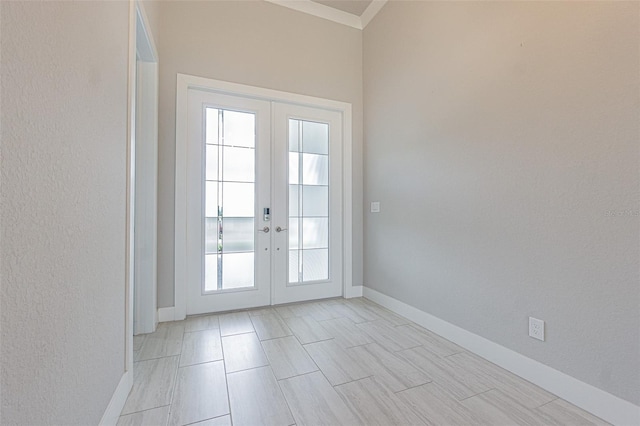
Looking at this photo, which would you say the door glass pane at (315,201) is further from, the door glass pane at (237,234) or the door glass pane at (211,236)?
the door glass pane at (211,236)

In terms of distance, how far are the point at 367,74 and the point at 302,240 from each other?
2.16 metres

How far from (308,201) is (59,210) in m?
2.52

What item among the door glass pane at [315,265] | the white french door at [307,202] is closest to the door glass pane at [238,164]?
the white french door at [307,202]

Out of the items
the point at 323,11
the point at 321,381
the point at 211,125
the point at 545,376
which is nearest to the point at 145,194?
the point at 211,125

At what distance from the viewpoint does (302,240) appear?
3.33 metres

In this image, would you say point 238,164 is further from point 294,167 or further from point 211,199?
point 294,167

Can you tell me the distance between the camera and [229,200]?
9.80ft

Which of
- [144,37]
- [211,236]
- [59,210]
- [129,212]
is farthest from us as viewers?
[211,236]

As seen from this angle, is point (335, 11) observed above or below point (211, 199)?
above

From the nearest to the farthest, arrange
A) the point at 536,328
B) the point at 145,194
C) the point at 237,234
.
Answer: the point at 536,328
the point at 145,194
the point at 237,234

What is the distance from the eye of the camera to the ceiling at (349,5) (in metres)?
3.23

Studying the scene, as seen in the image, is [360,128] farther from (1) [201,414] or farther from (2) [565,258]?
(1) [201,414]

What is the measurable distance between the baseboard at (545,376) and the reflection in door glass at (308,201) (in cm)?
130

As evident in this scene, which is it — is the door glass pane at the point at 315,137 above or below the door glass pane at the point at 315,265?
above
